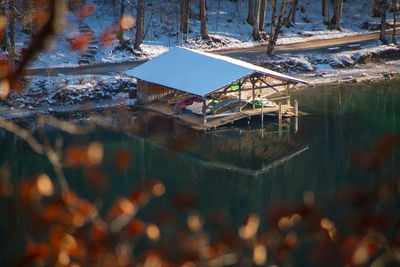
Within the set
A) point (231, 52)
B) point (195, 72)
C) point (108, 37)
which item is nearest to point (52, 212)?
point (195, 72)

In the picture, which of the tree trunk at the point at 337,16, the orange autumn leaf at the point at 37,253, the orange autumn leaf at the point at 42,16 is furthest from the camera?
the tree trunk at the point at 337,16

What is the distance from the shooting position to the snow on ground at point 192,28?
1197 inches

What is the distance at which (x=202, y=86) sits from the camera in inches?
843

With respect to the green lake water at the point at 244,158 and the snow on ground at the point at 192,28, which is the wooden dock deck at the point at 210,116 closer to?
the green lake water at the point at 244,158

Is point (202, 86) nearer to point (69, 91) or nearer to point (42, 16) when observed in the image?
point (69, 91)

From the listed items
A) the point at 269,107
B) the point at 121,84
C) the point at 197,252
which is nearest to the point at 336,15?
the point at 269,107

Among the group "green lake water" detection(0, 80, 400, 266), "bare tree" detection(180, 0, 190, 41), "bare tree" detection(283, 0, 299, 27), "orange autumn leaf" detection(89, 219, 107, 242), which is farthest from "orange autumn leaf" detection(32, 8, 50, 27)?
"bare tree" detection(283, 0, 299, 27)

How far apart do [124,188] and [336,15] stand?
31190mm

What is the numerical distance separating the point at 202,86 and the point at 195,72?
1661mm

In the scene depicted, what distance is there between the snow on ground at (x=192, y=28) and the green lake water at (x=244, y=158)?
30.9 feet

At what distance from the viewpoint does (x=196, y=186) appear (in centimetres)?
1650

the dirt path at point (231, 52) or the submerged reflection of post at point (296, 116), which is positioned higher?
the dirt path at point (231, 52)

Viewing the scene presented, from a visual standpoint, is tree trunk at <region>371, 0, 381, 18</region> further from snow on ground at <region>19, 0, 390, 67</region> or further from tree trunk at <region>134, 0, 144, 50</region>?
tree trunk at <region>134, 0, 144, 50</region>

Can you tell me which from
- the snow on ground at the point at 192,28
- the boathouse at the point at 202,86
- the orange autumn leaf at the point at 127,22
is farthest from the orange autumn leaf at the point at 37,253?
the orange autumn leaf at the point at 127,22
